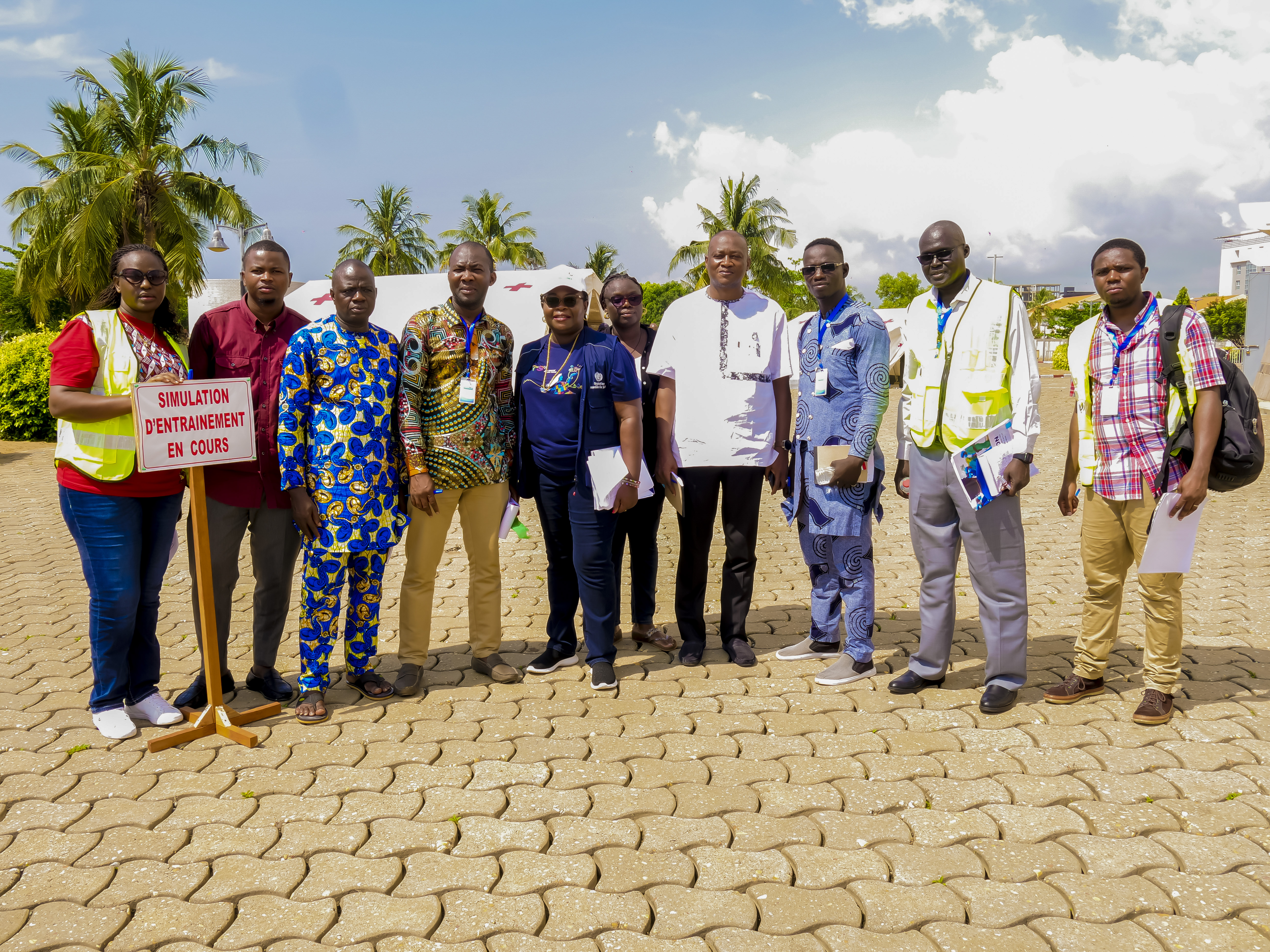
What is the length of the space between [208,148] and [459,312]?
997 inches

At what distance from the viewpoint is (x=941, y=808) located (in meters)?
3.31

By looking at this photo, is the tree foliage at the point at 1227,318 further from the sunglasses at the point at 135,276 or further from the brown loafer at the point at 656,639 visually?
the sunglasses at the point at 135,276

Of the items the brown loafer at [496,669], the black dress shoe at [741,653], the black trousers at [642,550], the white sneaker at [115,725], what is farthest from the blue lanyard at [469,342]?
the white sneaker at [115,725]

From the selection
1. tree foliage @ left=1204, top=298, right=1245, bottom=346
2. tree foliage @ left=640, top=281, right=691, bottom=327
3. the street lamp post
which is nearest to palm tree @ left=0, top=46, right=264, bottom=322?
the street lamp post

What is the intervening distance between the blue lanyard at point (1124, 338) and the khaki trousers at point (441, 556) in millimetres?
2983

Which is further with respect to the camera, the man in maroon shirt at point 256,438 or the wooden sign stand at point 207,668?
the man in maroon shirt at point 256,438

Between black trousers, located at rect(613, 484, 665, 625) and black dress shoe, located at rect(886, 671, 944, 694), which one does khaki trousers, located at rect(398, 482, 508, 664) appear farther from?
black dress shoe, located at rect(886, 671, 944, 694)

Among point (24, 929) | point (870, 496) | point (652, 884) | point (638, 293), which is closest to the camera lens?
point (24, 929)

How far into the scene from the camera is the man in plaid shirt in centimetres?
384

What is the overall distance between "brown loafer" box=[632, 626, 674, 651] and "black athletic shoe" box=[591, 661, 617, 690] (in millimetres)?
550

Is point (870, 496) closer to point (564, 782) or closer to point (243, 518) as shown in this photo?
point (564, 782)

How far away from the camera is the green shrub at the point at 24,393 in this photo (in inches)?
651

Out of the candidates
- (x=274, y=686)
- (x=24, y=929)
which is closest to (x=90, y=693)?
(x=274, y=686)

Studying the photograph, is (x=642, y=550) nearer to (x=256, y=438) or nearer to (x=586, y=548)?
(x=586, y=548)
